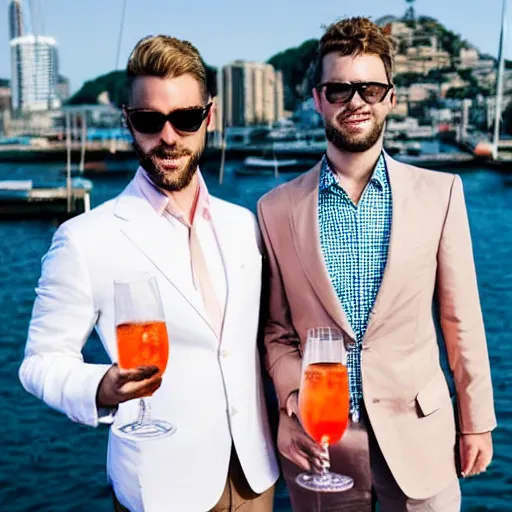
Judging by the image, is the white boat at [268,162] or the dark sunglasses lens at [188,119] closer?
the dark sunglasses lens at [188,119]

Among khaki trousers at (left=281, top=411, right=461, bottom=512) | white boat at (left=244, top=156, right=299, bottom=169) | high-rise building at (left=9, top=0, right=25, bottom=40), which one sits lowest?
white boat at (left=244, top=156, right=299, bottom=169)

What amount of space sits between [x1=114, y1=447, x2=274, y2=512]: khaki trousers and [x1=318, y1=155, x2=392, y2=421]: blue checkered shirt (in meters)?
0.32

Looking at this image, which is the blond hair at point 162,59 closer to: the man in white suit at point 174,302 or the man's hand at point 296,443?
the man in white suit at point 174,302

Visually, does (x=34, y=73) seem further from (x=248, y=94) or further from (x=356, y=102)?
(x=356, y=102)

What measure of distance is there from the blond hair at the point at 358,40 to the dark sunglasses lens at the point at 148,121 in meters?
0.47

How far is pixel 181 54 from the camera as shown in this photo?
193 cm

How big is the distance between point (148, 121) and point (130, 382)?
570mm

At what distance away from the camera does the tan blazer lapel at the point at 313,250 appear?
2.13m

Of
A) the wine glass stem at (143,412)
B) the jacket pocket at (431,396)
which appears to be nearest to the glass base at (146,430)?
the wine glass stem at (143,412)

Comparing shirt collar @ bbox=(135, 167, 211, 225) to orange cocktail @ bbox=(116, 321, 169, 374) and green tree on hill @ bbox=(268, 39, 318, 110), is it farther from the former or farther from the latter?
green tree on hill @ bbox=(268, 39, 318, 110)

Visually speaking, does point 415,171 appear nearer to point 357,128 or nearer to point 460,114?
point 357,128

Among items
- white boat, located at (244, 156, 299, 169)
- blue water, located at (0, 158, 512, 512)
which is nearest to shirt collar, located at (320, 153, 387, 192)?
blue water, located at (0, 158, 512, 512)

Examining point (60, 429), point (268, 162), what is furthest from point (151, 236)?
point (268, 162)

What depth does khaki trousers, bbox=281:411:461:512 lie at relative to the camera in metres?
2.18
